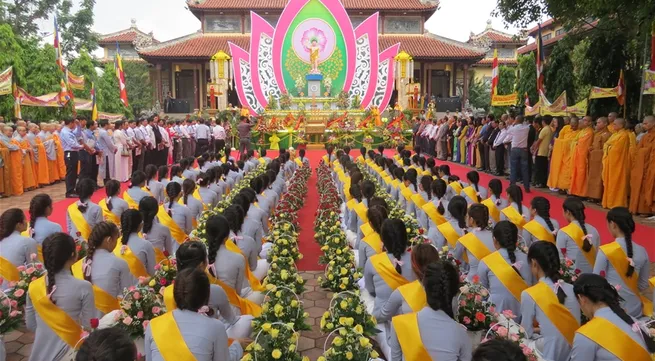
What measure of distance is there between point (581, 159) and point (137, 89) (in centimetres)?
1905

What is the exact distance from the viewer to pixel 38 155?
31.6 ft

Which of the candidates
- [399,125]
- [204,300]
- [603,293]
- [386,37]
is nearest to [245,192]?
[204,300]

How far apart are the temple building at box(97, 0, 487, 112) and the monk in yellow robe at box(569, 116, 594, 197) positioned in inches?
608

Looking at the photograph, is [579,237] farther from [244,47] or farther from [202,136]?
[244,47]

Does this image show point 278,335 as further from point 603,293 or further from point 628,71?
point 628,71

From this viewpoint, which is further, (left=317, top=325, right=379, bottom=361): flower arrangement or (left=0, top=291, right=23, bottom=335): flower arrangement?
(left=0, top=291, right=23, bottom=335): flower arrangement

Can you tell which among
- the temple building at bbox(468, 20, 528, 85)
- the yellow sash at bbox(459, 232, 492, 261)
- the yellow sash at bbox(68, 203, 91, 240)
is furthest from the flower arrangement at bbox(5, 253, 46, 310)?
the temple building at bbox(468, 20, 528, 85)

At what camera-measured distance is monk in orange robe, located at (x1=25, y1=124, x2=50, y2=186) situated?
949 centimetres

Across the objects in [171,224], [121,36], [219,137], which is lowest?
[171,224]

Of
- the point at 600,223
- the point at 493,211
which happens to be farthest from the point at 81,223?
the point at 600,223

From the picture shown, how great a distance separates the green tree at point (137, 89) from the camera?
2202 cm

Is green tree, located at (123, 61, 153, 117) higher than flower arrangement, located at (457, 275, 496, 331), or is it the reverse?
green tree, located at (123, 61, 153, 117)

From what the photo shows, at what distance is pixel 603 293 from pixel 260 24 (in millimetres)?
19326

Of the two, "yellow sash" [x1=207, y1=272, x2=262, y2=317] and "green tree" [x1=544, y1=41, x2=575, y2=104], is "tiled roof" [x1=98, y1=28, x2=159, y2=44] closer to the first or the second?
"green tree" [x1=544, y1=41, x2=575, y2=104]
